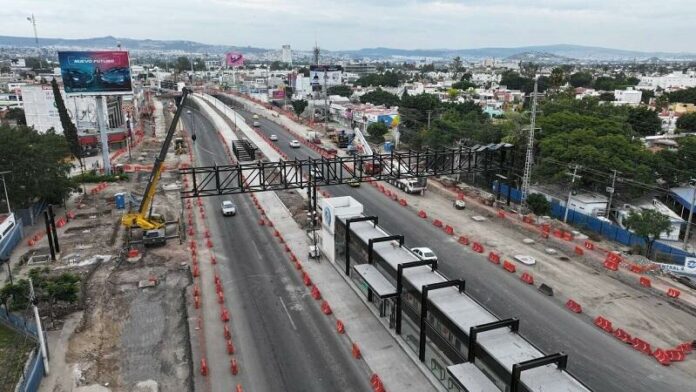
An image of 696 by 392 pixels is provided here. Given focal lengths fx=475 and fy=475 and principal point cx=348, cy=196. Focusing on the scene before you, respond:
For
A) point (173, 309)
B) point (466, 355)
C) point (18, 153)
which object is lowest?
point (173, 309)

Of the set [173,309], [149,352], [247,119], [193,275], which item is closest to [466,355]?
[149,352]

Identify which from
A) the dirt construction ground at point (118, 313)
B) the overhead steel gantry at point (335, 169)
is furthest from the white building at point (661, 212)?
the dirt construction ground at point (118, 313)

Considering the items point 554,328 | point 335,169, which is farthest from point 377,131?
point 554,328

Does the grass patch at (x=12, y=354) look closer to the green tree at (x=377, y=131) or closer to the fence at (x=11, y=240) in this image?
the fence at (x=11, y=240)

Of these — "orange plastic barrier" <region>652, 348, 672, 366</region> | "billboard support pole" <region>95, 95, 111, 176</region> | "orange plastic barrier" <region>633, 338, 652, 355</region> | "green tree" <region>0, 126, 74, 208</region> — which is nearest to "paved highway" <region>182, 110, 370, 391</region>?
"orange plastic barrier" <region>633, 338, 652, 355</region>

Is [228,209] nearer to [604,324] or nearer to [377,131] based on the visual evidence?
[604,324]

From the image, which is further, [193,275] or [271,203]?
[271,203]

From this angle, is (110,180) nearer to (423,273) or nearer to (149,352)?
(149,352)
